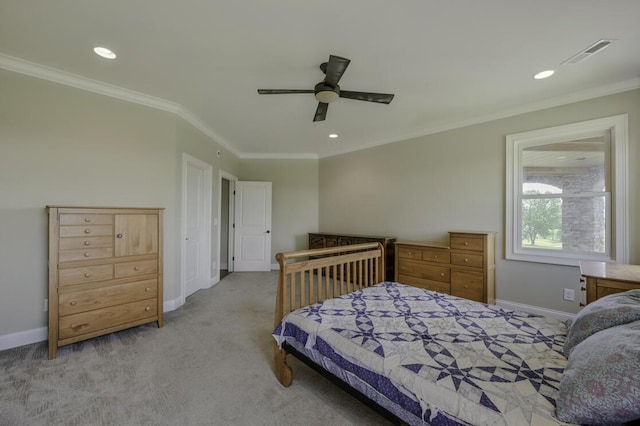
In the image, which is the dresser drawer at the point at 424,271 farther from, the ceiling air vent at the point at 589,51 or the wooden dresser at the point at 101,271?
the wooden dresser at the point at 101,271

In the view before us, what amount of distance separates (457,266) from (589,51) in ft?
8.13

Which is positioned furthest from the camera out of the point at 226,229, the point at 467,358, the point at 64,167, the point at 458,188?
the point at 226,229

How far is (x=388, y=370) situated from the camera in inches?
53.1

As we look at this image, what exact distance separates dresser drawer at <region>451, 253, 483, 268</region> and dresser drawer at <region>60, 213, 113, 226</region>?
13.2ft

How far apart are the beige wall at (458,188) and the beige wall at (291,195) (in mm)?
585

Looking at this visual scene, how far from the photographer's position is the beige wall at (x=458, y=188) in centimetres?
301

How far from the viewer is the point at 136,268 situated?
109 inches

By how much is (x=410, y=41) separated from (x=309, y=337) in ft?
7.88

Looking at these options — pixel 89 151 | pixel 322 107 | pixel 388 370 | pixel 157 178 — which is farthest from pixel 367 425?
pixel 89 151

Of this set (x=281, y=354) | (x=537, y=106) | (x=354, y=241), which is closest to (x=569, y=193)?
(x=537, y=106)

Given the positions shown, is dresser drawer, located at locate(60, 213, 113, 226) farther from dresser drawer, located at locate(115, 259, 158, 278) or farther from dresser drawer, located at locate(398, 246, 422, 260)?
dresser drawer, located at locate(398, 246, 422, 260)

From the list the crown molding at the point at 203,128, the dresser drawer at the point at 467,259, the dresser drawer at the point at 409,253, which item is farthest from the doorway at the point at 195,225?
the dresser drawer at the point at 467,259

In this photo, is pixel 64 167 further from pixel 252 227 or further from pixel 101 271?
pixel 252 227

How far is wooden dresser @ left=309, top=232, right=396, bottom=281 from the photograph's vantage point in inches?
173
